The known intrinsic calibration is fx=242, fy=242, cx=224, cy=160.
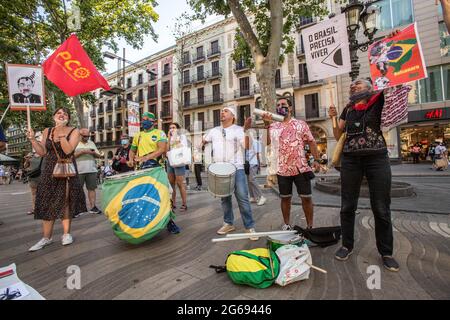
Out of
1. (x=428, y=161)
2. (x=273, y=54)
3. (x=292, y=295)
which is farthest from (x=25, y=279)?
(x=428, y=161)

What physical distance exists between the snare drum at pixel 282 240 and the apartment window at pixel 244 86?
29.4 m

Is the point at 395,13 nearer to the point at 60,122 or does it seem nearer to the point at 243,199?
the point at 243,199

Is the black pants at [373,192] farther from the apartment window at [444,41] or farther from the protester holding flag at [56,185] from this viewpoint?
the apartment window at [444,41]

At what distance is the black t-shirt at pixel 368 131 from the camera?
99.7 inches

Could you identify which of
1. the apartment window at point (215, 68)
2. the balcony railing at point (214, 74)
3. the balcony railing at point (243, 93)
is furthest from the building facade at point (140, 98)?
the balcony railing at point (243, 93)

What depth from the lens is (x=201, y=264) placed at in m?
2.65

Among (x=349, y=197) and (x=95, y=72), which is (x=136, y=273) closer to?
(x=349, y=197)

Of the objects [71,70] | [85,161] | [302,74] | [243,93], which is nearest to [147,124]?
[71,70]

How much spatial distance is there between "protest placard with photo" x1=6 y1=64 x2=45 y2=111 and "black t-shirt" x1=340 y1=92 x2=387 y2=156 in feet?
15.9

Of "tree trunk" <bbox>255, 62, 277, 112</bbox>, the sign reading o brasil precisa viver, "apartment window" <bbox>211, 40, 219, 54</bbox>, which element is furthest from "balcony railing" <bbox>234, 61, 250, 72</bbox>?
the sign reading o brasil precisa viver

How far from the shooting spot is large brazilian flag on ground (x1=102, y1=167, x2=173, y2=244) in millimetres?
3064

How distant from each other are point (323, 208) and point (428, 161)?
72.2ft
